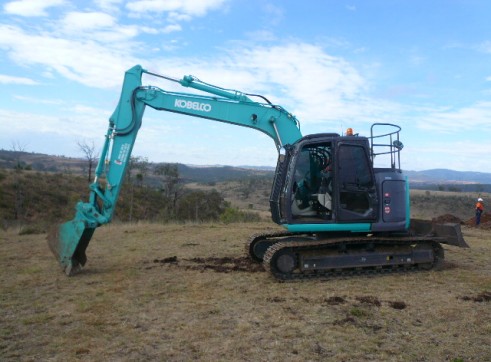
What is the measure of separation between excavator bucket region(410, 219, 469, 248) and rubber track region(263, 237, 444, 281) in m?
0.26

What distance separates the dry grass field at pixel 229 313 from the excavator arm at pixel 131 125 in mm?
734

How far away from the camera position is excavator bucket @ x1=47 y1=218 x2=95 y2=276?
9.16 meters

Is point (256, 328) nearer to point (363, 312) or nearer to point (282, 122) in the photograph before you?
point (363, 312)

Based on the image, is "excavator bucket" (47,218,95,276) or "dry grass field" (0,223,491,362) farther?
"excavator bucket" (47,218,95,276)

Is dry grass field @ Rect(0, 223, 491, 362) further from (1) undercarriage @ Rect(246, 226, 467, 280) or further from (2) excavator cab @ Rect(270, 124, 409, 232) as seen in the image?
(2) excavator cab @ Rect(270, 124, 409, 232)

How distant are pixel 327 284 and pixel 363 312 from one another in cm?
188

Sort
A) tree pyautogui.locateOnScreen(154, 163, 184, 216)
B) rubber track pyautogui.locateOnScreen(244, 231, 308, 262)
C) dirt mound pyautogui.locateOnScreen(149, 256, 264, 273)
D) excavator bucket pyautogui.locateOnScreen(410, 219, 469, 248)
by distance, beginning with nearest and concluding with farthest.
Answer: excavator bucket pyautogui.locateOnScreen(410, 219, 469, 248) < dirt mound pyautogui.locateOnScreen(149, 256, 264, 273) < rubber track pyautogui.locateOnScreen(244, 231, 308, 262) < tree pyautogui.locateOnScreen(154, 163, 184, 216)

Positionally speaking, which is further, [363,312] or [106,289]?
[106,289]

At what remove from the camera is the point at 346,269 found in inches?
363

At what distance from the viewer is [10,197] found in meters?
33.1

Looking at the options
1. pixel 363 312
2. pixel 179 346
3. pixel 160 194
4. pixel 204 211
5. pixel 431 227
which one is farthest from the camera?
pixel 160 194

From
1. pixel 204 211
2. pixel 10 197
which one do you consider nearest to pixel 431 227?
pixel 204 211

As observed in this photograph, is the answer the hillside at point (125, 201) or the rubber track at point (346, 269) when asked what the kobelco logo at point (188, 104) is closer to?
the rubber track at point (346, 269)

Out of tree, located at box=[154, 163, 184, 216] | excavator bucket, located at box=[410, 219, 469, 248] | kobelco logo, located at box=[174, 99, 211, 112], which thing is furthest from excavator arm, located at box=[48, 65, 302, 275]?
tree, located at box=[154, 163, 184, 216]
